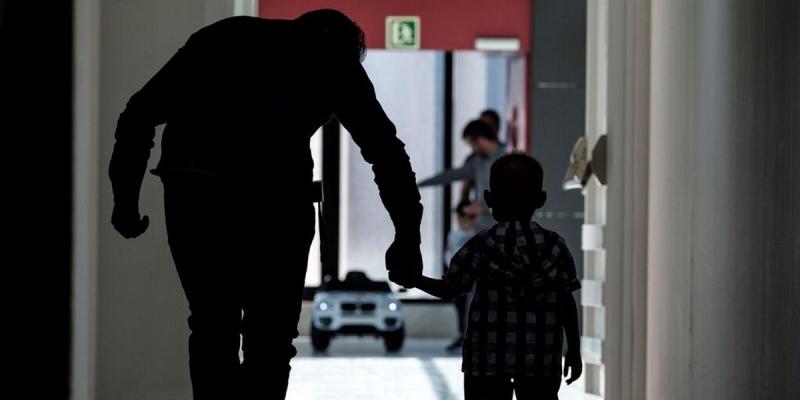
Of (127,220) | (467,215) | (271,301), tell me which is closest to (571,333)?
(271,301)

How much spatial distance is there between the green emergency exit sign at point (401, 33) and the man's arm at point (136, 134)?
5353mm

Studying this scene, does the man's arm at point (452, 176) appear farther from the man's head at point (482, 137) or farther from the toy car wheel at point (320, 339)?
the toy car wheel at point (320, 339)

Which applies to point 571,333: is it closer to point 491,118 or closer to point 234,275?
point 234,275

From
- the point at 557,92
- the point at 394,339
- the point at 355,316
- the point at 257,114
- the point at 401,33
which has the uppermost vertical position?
the point at 401,33

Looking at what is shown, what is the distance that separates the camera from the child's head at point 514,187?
308 cm

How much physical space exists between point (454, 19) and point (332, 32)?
5504mm

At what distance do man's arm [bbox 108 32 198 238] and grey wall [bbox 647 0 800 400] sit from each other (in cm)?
145

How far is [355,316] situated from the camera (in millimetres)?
8109

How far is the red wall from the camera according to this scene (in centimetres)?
830

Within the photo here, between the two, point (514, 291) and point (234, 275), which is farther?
point (514, 291)

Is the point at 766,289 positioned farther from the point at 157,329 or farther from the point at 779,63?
the point at 157,329

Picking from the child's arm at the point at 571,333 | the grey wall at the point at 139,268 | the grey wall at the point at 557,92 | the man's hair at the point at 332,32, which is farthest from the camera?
the grey wall at the point at 557,92

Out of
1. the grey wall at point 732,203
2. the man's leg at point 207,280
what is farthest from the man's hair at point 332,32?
the grey wall at point 732,203

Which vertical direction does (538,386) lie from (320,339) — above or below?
above
